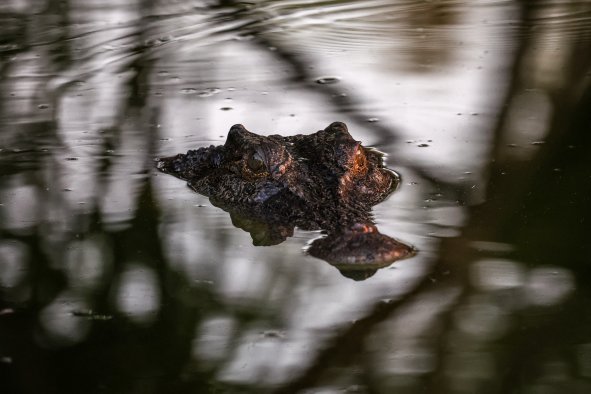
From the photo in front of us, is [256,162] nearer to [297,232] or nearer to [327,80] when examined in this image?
[297,232]

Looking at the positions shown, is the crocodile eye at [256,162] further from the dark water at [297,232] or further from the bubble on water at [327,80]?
the bubble on water at [327,80]

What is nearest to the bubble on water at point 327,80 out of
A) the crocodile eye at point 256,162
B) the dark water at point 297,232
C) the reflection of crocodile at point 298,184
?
the dark water at point 297,232

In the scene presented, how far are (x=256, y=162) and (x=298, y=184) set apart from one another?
0.81ft

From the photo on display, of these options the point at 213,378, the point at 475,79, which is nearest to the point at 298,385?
the point at 213,378

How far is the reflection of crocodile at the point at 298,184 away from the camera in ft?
15.7

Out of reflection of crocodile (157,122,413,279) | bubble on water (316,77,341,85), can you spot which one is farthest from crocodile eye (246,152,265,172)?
bubble on water (316,77,341,85)

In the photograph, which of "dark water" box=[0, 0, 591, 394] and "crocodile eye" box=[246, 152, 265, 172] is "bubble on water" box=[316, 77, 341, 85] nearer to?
"dark water" box=[0, 0, 591, 394]

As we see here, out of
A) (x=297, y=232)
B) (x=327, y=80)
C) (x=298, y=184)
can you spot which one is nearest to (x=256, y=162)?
(x=298, y=184)

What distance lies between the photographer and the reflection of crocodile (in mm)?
4797

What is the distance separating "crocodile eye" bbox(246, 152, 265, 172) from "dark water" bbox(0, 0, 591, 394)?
282 millimetres

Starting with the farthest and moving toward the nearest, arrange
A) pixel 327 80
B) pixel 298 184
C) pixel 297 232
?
pixel 327 80
pixel 298 184
pixel 297 232

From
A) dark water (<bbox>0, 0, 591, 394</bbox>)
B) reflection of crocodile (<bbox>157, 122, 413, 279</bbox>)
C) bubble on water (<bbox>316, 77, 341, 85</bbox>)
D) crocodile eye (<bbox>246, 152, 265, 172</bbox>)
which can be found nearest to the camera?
dark water (<bbox>0, 0, 591, 394</bbox>)

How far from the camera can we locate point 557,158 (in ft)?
18.2

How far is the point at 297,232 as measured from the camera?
4789 millimetres
